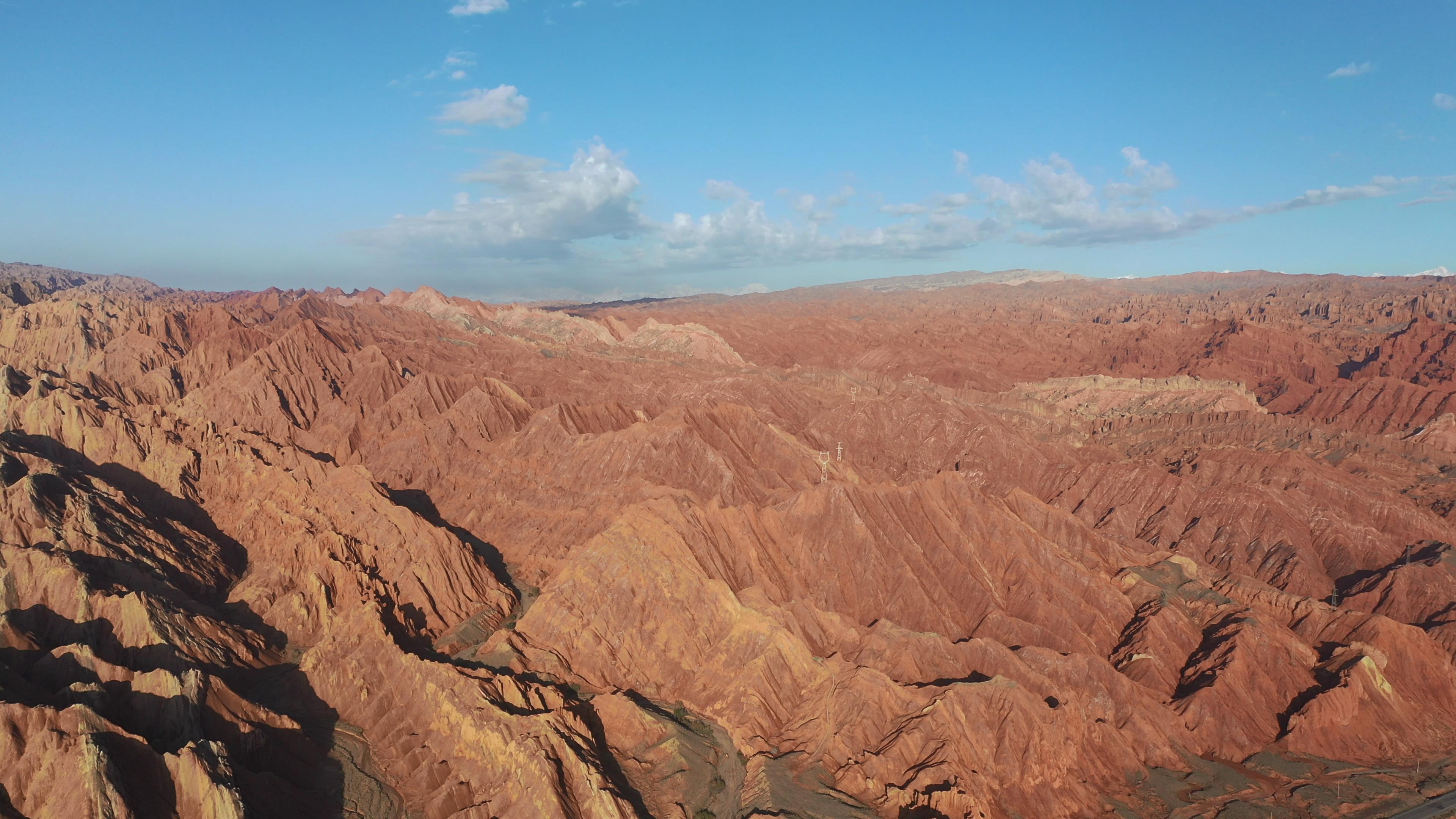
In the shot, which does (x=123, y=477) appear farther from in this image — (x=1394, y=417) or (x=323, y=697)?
(x=1394, y=417)

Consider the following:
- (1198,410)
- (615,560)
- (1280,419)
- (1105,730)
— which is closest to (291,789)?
(615,560)

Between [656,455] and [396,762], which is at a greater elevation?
[656,455]

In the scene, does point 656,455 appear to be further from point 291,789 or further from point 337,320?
point 337,320

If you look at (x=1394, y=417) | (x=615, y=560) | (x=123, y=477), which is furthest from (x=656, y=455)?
(x=1394, y=417)

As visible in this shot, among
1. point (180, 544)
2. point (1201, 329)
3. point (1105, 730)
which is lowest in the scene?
point (1105, 730)

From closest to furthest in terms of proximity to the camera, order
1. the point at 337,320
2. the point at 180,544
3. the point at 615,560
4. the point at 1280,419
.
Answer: the point at 615,560
the point at 180,544
the point at 1280,419
the point at 337,320

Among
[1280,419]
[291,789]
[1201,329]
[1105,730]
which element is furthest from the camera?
[1201,329]

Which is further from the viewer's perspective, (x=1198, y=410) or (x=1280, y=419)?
(x=1198, y=410)
